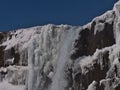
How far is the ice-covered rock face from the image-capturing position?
2319 cm

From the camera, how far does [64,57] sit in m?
25.8

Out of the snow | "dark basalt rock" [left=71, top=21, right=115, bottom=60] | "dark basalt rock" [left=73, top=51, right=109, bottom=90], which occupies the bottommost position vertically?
the snow

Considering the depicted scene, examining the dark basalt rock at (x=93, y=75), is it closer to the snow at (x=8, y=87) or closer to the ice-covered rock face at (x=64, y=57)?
the ice-covered rock face at (x=64, y=57)

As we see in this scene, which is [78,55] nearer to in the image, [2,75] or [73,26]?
[73,26]

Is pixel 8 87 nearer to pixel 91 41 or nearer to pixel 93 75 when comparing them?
pixel 91 41

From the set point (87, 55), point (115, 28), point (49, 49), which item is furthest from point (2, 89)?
point (115, 28)

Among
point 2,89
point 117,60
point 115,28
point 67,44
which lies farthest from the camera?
point 2,89

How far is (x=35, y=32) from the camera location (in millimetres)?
28547

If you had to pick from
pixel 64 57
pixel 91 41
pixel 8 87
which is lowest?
pixel 8 87

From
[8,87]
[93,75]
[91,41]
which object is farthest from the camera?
[8,87]

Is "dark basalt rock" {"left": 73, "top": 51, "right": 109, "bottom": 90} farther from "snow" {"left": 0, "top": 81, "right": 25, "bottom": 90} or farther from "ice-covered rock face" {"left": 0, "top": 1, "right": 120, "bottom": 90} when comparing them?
"snow" {"left": 0, "top": 81, "right": 25, "bottom": 90}

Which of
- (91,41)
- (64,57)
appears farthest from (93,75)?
(64,57)

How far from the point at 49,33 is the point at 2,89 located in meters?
3.87

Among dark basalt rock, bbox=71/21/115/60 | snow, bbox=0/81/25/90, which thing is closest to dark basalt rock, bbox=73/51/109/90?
dark basalt rock, bbox=71/21/115/60
